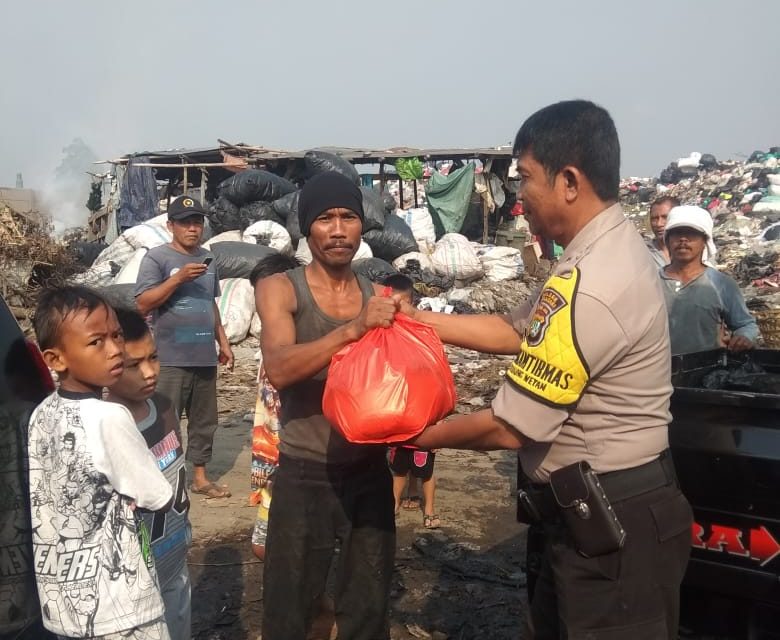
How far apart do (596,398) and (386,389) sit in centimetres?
57

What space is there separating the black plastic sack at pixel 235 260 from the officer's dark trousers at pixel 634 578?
8.00 meters

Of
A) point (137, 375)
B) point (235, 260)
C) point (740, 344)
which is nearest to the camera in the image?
point (137, 375)

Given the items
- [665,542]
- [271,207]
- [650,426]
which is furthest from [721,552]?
[271,207]

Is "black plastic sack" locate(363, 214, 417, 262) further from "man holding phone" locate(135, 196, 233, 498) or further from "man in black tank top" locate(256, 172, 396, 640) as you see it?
"man in black tank top" locate(256, 172, 396, 640)

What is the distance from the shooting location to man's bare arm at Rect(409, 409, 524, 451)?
1853 millimetres

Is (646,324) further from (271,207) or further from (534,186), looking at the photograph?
(271,207)

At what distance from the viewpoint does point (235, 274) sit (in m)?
9.55

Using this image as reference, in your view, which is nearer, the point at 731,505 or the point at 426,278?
the point at 731,505

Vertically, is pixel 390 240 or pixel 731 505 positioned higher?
pixel 390 240

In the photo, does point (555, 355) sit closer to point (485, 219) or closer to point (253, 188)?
point (253, 188)

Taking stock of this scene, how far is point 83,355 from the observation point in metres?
1.96

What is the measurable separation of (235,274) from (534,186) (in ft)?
26.4

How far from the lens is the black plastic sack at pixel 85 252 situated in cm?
1149

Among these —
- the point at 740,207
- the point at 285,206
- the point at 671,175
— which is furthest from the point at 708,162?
the point at 285,206
